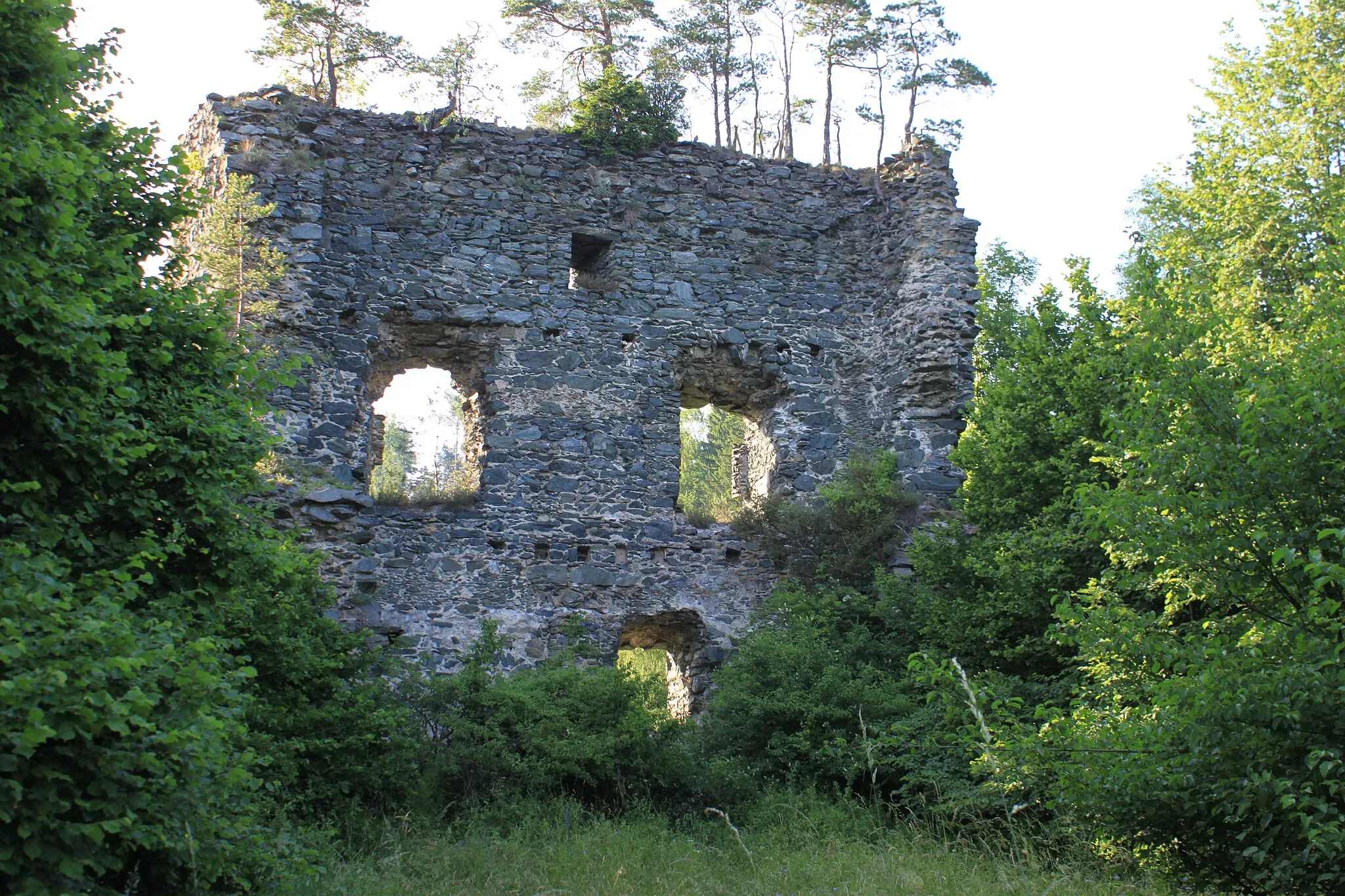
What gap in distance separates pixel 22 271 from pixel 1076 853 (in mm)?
6830

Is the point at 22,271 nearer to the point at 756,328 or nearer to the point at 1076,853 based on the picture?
the point at 1076,853

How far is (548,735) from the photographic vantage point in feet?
29.0

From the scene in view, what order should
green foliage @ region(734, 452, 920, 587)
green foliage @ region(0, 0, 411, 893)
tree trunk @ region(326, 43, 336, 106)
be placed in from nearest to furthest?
green foliage @ region(0, 0, 411, 893)
green foliage @ region(734, 452, 920, 587)
tree trunk @ region(326, 43, 336, 106)

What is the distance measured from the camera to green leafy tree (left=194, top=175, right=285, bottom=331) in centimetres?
1088

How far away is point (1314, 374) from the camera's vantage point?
6.34m

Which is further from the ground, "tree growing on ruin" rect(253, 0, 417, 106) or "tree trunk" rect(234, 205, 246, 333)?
"tree growing on ruin" rect(253, 0, 417, 106)

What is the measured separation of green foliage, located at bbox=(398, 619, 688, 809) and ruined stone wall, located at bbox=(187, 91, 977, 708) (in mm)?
1638

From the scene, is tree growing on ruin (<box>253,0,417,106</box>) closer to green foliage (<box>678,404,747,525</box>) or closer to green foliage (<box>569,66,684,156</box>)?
green foliage (<box>569,66,684,156</box>)

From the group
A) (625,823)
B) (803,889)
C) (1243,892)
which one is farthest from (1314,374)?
(625,823)

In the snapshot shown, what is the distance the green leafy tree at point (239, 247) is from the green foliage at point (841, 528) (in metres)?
5.23

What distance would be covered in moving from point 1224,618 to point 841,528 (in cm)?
498

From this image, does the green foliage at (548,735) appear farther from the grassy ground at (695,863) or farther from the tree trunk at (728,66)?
the tree trunk at (728,66)

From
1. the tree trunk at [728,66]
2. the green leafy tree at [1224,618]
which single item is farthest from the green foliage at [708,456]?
the green leafy tree at [1224,618]

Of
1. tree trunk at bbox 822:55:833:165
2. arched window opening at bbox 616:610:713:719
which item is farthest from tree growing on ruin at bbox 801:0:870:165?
arched window opening at bbox 616:610:713:719
